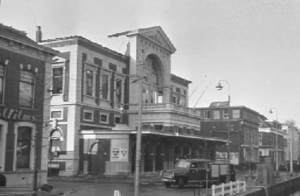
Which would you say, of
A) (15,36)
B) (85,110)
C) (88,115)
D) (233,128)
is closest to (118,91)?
(88,115)

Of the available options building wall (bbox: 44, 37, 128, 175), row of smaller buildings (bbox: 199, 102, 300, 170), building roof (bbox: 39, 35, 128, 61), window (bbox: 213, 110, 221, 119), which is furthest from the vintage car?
window (bbox: 213, 110, 221, 119)

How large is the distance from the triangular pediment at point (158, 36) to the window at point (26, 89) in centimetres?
2852

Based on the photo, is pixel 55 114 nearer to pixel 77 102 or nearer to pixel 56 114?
pixel 56 114

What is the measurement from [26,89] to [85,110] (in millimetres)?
19846

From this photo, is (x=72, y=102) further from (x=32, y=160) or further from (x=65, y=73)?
(x=32, y=160)

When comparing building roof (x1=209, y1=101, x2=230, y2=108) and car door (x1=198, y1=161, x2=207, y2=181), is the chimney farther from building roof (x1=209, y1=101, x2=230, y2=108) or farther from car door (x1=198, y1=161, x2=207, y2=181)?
building roof (x1=209, y1=101, x2=230, y2=108)

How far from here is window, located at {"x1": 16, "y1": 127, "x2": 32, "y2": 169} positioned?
32.2 meters

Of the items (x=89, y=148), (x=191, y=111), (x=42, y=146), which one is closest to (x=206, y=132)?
(x=191, y=111)

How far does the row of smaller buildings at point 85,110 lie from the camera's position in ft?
104

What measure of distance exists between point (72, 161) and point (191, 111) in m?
21.7

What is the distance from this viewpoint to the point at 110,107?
5794 centimetres

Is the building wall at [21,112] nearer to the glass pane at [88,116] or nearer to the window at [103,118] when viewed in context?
the glass pane at [88,116]

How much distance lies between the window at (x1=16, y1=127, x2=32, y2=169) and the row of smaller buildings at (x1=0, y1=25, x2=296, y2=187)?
0.07 m

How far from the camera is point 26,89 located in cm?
3316
